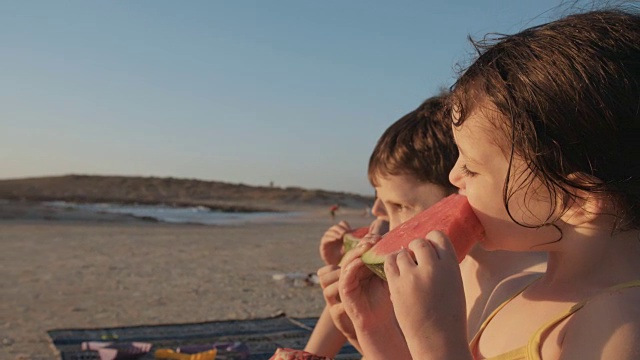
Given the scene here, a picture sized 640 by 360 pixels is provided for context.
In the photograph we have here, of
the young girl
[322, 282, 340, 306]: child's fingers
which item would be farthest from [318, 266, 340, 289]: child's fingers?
the young girl

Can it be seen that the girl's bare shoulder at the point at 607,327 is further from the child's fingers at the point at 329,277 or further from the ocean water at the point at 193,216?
the ocean water at the point at 193,216

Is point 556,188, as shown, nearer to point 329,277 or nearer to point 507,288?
point 507,288

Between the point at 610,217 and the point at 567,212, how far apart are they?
10 centimetres

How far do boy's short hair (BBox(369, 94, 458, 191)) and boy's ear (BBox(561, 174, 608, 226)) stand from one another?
1.32m

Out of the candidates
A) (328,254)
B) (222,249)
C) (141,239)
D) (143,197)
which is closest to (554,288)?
(328,254)

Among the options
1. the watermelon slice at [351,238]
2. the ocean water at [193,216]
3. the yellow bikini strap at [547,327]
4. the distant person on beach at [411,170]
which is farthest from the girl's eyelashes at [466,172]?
the ocean water at [193,216]

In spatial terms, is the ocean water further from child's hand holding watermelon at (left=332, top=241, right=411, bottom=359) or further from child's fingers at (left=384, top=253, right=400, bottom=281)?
child's fingers at (left=384, top=253, right=400, bottom=281)

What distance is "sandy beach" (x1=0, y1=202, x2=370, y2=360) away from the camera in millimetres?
5605

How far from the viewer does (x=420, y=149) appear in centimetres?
300

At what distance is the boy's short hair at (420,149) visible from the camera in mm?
2977

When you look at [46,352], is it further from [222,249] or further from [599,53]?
[222,249]

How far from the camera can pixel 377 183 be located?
3133 millimetres

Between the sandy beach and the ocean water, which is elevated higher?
the sandy beach

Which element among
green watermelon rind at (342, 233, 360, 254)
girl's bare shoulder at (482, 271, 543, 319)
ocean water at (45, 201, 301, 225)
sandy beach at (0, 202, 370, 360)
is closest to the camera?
girl's bare shoulder at (482, 271, 543, 319)
